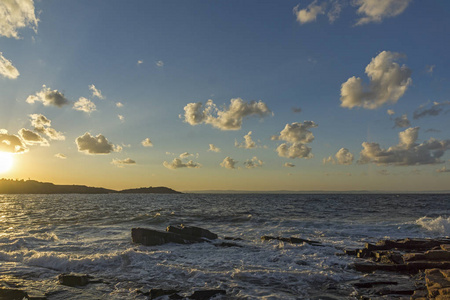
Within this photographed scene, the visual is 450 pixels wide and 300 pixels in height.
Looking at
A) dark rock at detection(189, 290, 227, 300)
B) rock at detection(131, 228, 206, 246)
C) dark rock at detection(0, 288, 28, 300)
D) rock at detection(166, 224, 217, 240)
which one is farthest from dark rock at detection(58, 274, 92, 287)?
rock at detection(166, 224, 217, 240)

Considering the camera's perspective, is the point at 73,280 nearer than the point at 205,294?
No

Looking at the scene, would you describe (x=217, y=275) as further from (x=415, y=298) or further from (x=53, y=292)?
(x=415, y=298)

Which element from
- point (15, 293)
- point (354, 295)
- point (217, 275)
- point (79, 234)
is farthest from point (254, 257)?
point (79, 234)

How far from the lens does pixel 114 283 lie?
509 inches

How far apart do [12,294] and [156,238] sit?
12303 mm

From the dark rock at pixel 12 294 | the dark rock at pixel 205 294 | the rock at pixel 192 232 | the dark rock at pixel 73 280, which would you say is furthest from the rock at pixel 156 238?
the dark rock at pixel 205 294

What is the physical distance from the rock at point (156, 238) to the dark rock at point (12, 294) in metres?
11.6

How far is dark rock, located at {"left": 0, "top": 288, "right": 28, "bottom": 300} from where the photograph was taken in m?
10.4

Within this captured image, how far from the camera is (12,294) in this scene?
1061cm

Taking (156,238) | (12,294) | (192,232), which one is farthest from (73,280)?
(192,232)

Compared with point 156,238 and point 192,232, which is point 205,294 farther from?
point 192,232

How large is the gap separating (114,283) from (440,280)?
1372 centimetres

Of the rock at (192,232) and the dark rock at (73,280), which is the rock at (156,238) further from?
the dark rock at (73,280)

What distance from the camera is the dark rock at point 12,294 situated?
411 inches
